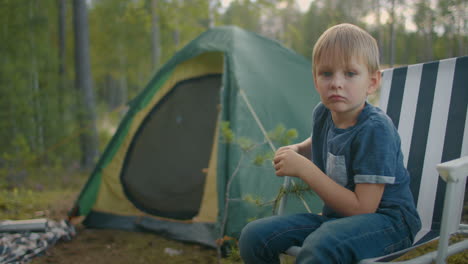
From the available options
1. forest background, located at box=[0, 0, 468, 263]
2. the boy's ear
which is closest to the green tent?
forest background, located at box=[0, 0, 468, 263]

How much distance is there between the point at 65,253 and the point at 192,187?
44.5 inches

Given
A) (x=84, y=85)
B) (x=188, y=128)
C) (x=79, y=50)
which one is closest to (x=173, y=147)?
(x=188, y=128)

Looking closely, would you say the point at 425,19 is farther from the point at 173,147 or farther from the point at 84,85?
the point at 84,85

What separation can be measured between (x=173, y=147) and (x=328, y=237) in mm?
2549

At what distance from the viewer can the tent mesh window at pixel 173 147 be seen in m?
3.45

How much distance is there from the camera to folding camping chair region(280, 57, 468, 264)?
1774mm

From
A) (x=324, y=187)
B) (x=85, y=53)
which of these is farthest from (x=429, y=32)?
(x=85, y=53)

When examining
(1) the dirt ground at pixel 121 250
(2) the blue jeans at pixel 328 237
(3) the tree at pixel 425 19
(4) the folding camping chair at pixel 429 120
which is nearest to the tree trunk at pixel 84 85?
(1) the dirt ground at pixel 121 250

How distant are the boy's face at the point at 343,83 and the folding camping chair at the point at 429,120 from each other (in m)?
0.52

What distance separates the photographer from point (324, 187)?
4.11 feet

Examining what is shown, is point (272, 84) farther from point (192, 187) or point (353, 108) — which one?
point (353, 108)

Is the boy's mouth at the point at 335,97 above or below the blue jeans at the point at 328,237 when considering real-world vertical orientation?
above

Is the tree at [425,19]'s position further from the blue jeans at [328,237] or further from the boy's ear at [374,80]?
the blue jeans at [328,237]

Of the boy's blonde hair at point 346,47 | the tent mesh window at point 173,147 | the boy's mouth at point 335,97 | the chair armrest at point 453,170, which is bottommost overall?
the tent mesh window at point 173,147
